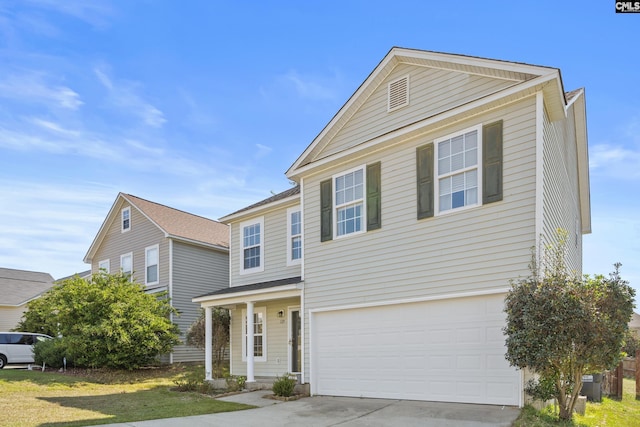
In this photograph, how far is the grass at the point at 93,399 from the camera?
10.6m

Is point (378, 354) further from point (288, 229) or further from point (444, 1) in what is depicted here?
point (444, 1)

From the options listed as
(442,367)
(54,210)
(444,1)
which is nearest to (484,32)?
(444,1)

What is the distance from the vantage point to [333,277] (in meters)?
12.9

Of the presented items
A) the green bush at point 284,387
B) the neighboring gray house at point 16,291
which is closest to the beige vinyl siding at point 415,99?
the green bush at point 284,387

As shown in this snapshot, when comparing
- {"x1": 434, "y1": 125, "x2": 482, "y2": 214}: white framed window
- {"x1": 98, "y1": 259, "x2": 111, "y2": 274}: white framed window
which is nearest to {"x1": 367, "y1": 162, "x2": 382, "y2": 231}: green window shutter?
{"x1": 434, "y1": 125, "x2": 482, "y2": 214}: white framed window

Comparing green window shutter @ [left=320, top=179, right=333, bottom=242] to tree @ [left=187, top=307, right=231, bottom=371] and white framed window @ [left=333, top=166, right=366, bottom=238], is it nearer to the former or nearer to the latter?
Answer: white framed window @ [left=333, top=166, right=366, bottom=238]

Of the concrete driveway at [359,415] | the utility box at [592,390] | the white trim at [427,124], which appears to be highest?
the white trim at [427,124]

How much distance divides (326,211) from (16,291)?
98.9ft

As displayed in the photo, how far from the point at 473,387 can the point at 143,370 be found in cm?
1442

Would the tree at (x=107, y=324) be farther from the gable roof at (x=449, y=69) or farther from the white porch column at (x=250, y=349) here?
the gable roof at (x=449, y=69)

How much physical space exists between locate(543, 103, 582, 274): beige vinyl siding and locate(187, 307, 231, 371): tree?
11644 mm

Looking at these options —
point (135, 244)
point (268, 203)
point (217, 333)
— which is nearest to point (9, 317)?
point (135, 244)

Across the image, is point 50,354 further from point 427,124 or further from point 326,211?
point 427,124

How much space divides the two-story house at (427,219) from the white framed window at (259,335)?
1472 millimetres
